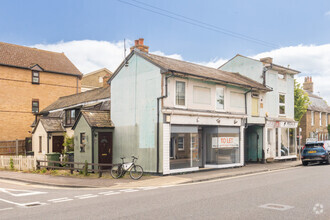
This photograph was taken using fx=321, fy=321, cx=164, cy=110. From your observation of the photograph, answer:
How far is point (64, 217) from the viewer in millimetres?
7863

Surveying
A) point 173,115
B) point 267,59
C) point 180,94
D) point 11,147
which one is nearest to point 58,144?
point 11,147

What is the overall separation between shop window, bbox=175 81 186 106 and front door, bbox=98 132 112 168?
5028 millimetres

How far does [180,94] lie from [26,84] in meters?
24.1

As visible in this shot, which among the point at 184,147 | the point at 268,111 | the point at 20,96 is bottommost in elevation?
the point at 184,147

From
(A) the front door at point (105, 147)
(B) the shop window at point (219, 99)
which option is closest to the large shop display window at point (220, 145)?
(B) the shop window at point (219, 99)

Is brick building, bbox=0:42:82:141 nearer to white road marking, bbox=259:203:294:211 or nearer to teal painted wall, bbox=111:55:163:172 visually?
teal painted wall, bbox=111:55:163:172

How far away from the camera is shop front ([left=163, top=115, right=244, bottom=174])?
1736 cm

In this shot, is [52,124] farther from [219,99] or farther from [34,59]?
[219,99]

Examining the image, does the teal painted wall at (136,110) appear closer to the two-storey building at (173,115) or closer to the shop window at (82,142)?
the two-storey building at (173,115)

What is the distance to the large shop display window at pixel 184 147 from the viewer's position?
688 inches

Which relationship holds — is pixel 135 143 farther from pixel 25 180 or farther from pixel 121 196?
pixel 121 196

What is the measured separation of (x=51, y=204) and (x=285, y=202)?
688 centimetres

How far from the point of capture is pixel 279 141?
2548 cm

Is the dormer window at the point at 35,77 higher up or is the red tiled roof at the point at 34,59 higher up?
the red tiled roof at the point at 34,59
